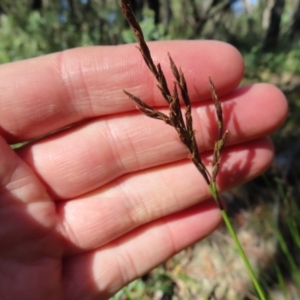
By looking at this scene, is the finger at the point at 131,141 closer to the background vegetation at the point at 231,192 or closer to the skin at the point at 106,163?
the skin at the point at 106,163

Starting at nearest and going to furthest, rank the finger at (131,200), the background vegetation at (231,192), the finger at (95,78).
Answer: the finger at (95,78) → the finger at (131,200) → the background vegetation at (231,192)

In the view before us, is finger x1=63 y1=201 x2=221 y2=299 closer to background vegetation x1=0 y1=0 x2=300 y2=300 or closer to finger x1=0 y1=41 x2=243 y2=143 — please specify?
background vegetation x1=0 y1=0 x2=300 y2=300

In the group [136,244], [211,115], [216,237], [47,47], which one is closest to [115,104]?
[211,115]

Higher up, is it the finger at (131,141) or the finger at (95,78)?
the finger at (95,78)

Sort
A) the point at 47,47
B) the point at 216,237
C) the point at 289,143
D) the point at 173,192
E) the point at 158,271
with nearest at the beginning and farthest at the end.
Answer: the point at 173,192 → the point at 158,271 → the point at 216,237 → the point at 289,143 → the point at 47,47

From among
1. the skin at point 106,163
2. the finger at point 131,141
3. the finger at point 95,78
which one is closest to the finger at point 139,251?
the skin at point 106,163

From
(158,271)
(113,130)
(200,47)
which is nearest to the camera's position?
(200,47)

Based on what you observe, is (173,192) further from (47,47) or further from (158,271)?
(47,47)

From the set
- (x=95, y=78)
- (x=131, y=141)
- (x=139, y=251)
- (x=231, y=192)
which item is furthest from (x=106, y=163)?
(x=231, y=192)

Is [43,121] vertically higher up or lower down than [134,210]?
higher up
